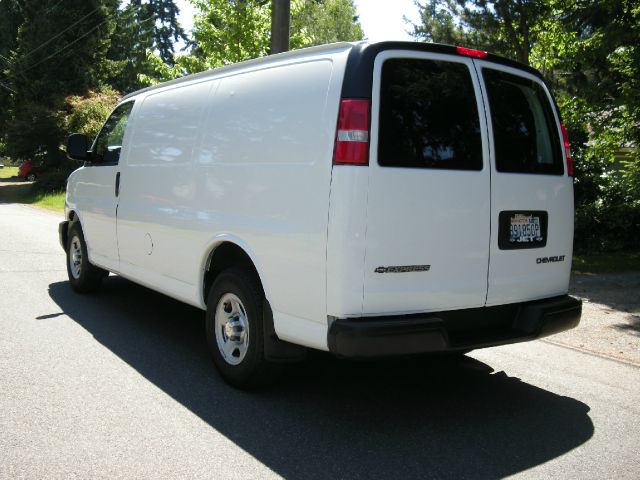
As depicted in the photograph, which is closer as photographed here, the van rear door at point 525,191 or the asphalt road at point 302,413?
the asphalt road at point 302,413

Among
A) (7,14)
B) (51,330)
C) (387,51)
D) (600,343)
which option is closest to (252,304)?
(387,51)

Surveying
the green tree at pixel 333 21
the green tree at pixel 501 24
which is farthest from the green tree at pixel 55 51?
the green tree at pixel 501 24

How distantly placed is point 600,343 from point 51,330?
207 inches

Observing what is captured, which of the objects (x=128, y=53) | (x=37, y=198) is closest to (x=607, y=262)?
(x=37, y=198)

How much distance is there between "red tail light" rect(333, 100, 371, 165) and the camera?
3.71 m

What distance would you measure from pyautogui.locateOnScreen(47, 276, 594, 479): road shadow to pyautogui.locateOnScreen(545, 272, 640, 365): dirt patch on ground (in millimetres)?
1528

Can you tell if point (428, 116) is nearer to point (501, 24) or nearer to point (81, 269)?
point (81, 269)

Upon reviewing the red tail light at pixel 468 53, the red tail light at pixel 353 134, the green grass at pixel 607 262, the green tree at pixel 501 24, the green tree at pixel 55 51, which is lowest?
the green grass at pixel 607 262

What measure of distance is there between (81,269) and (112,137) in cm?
169

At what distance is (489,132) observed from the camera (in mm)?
4223

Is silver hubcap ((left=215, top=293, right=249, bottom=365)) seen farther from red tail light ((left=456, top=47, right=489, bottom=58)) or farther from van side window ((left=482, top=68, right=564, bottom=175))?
red tail light ((left=456, top=47, right=489, bottom=58))

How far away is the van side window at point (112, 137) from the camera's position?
6684 mm

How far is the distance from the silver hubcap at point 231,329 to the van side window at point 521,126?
206 cm

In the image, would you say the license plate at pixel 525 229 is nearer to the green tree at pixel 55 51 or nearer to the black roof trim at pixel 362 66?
the black roof trim at pixel 362 66
